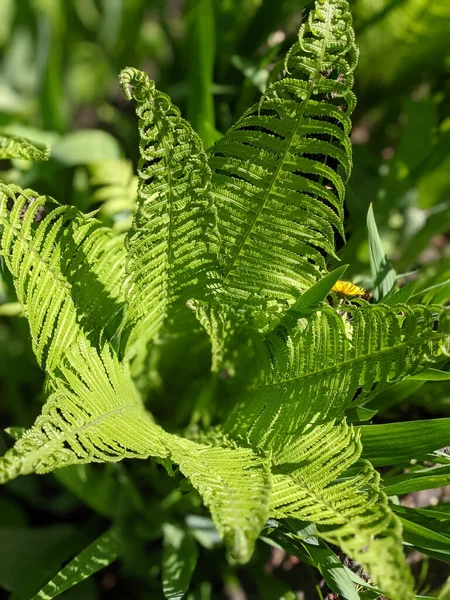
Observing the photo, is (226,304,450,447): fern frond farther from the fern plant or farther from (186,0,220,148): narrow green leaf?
(186,0,220,148): narrow green leaf

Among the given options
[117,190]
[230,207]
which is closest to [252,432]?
[230,207]

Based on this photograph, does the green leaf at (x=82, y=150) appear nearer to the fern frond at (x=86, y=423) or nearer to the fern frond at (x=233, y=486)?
the fern frond at (x=86, y=423)

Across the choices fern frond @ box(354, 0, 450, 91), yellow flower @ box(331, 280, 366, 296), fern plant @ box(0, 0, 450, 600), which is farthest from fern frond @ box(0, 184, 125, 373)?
fern frond @ box(354, 0, 450, 91)

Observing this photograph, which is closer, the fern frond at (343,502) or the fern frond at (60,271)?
the fern frond at (343,502)

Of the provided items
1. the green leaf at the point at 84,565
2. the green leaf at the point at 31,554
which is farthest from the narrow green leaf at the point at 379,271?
the green leaf at the point at 31,554

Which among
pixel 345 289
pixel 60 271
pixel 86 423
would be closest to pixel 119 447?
pixel 86 423

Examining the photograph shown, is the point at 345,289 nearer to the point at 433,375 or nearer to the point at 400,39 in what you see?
the point at 433,375
